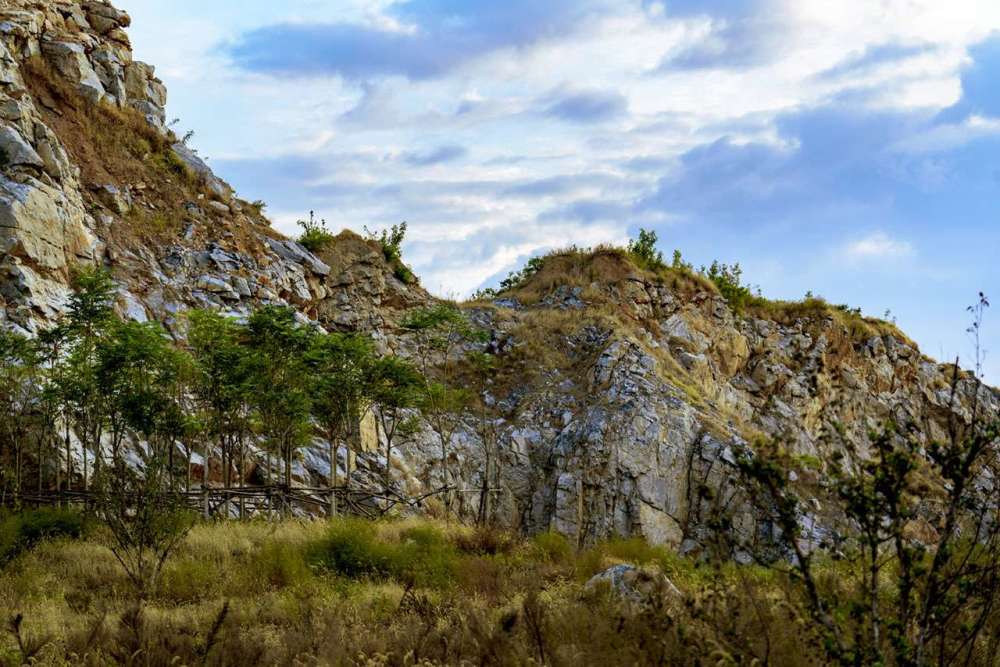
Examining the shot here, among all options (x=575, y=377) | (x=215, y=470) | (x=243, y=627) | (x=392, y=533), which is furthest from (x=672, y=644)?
(x=575, y=377)

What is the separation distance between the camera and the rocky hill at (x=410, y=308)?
80.2 ft

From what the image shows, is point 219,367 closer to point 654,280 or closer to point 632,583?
point 632,583

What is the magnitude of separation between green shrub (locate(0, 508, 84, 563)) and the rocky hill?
5834 mm

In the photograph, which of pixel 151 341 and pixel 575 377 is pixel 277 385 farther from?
pixel 575 377

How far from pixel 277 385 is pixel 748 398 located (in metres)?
24.6

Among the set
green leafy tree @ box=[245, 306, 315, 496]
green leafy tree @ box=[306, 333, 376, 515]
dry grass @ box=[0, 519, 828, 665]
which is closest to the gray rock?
green leafy tree @ box=[245, 306, 315, 496]

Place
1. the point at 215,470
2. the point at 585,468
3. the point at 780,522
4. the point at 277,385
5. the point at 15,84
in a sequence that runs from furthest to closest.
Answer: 1. the point at 585,468
2. the point at 15,84
3. the point at 215,470
4. the point at 277,385
5. the point at 780,522

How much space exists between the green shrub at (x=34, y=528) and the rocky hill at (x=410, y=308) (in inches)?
230

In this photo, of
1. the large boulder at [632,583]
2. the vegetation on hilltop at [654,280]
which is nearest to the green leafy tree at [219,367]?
the large boulder at [632,583]

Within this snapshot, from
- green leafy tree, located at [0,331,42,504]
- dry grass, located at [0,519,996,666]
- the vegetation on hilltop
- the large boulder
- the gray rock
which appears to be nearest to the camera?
dry grass, located at [0,519,996,666]

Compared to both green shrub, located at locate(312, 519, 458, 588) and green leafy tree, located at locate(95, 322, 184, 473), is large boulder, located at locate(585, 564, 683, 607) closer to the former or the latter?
green shrub, located at locate(312, 519, 458, 588)

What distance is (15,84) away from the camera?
2569 cm

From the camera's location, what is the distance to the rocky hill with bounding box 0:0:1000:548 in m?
24.5

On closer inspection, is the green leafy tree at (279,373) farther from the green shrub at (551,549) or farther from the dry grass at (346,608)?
the green shrub at (551,549)
